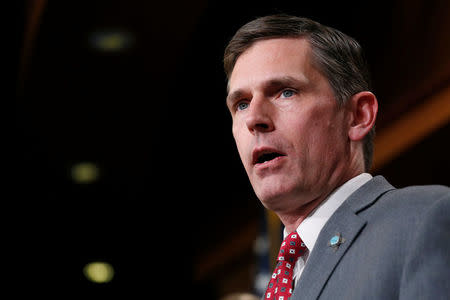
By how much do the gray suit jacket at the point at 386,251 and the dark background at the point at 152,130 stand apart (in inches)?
107

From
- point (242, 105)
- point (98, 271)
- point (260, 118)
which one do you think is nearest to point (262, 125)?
point (260, 118)

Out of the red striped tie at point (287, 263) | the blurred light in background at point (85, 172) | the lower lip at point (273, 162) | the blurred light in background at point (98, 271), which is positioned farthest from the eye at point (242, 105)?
the blurred light in background at point (98, 271)

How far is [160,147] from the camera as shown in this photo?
546cm

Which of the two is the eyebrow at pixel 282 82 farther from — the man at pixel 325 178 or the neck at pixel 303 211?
the neck at pixel 303 211

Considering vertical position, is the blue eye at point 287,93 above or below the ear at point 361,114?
above

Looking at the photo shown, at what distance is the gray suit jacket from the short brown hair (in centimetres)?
29

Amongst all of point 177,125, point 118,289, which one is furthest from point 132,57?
point 118,289

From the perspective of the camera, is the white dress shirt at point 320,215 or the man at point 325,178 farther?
the white dress shirt at point 320,215

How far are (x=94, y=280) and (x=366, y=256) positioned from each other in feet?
19.0

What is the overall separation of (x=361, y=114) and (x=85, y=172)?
4.74m

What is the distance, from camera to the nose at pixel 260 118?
4.62ft

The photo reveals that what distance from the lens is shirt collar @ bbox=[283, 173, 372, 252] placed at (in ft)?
4.40

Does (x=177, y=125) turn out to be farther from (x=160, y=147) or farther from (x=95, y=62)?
(x=95, y=62)

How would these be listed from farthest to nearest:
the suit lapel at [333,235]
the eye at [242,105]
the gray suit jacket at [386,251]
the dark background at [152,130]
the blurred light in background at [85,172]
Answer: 1. the blurred light in background at [85,172]
2. the dark background at [152,130]
3. the eye at [242,105]
4. the suit lapel at [333,235]
5. the gray suit jacket at [386,251]
